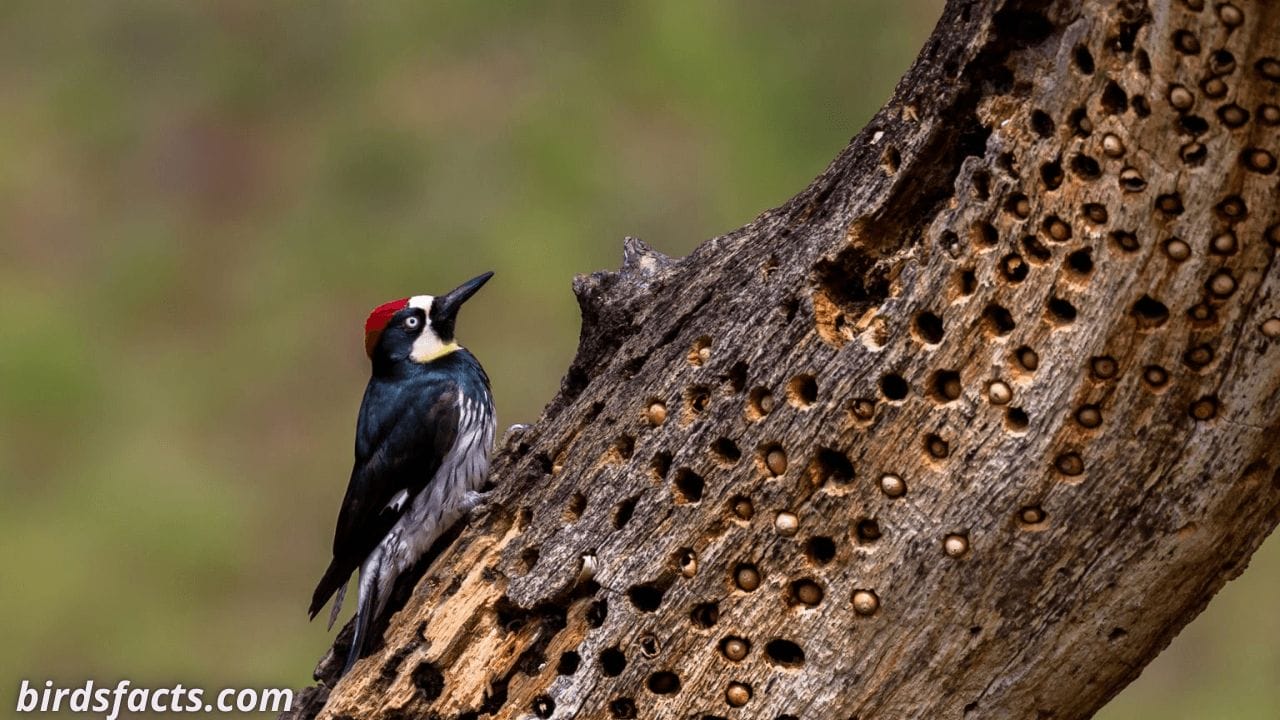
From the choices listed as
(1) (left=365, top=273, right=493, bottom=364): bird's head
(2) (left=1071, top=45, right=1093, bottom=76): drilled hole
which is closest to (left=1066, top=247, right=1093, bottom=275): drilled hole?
(2) (left=1071, top=45, right=1093, bottom=76): drilled hole

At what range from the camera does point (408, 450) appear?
4.52 m

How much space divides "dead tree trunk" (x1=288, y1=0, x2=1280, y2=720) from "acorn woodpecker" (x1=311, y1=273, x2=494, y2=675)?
26.1 inches

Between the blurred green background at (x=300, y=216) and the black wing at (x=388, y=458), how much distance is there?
3697 millimetres

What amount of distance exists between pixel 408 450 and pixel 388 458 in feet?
0.19

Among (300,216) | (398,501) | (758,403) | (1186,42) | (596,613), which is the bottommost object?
(596,613)

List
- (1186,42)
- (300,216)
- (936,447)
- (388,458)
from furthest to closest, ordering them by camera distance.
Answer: (300,216) < (388,458) < (936,447) < (1186,42)

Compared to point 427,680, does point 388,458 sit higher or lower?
higher

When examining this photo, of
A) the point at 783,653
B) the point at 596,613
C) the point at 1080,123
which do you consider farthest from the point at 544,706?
the point at 1080,123

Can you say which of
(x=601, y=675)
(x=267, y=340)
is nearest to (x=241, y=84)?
(x=267, y=340)

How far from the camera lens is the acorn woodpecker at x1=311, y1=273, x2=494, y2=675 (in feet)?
14.0

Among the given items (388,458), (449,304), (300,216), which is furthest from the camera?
(300,216)

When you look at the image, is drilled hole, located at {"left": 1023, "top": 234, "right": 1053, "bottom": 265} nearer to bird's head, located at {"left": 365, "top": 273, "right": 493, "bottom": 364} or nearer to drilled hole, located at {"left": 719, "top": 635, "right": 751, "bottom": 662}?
drilled hole, located at {"left": 719, "top": 635, "right": 751, "bottom": 662}

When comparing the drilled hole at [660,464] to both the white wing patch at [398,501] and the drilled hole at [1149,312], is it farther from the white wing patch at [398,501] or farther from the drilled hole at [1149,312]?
the white wing patch at [398,501]

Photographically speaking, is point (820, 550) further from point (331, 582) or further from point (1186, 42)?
point (331, 582)
